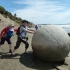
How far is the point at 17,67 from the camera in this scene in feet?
26.6

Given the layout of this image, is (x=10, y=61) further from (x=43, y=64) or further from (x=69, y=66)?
(x=69, y=66)

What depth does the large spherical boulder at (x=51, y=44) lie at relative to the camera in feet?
27.5

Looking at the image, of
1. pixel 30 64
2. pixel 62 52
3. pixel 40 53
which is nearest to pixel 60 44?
pixel 62 52

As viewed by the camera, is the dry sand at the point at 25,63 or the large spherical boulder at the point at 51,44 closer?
the dry sand at the point at 25,63

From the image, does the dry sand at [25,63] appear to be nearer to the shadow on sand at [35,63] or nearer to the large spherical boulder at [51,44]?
the shadow on sand at [35,63]

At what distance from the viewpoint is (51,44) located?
8344mm

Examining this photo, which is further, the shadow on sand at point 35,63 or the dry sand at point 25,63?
the shadow on sand at point 35,63

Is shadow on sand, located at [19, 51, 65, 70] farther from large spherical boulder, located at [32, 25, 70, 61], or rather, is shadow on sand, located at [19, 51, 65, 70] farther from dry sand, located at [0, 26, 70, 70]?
large spherical boulder, located at [32, 25, 70, 61]

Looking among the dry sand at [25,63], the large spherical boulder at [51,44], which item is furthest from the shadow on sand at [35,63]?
the large spherical boulder at [51,44]

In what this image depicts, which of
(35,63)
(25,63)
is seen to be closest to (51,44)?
(35,63)

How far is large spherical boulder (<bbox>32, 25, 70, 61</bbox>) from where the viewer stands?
837 cm

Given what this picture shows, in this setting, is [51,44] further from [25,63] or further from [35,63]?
[25,63]

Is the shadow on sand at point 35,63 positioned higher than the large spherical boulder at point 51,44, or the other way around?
the large spherical boulder at point 51,44

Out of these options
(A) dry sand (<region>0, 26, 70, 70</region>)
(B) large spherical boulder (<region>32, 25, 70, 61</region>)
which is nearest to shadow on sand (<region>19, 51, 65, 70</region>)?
(A) dry sand (<region>0, 26, 70, 70</region>)
